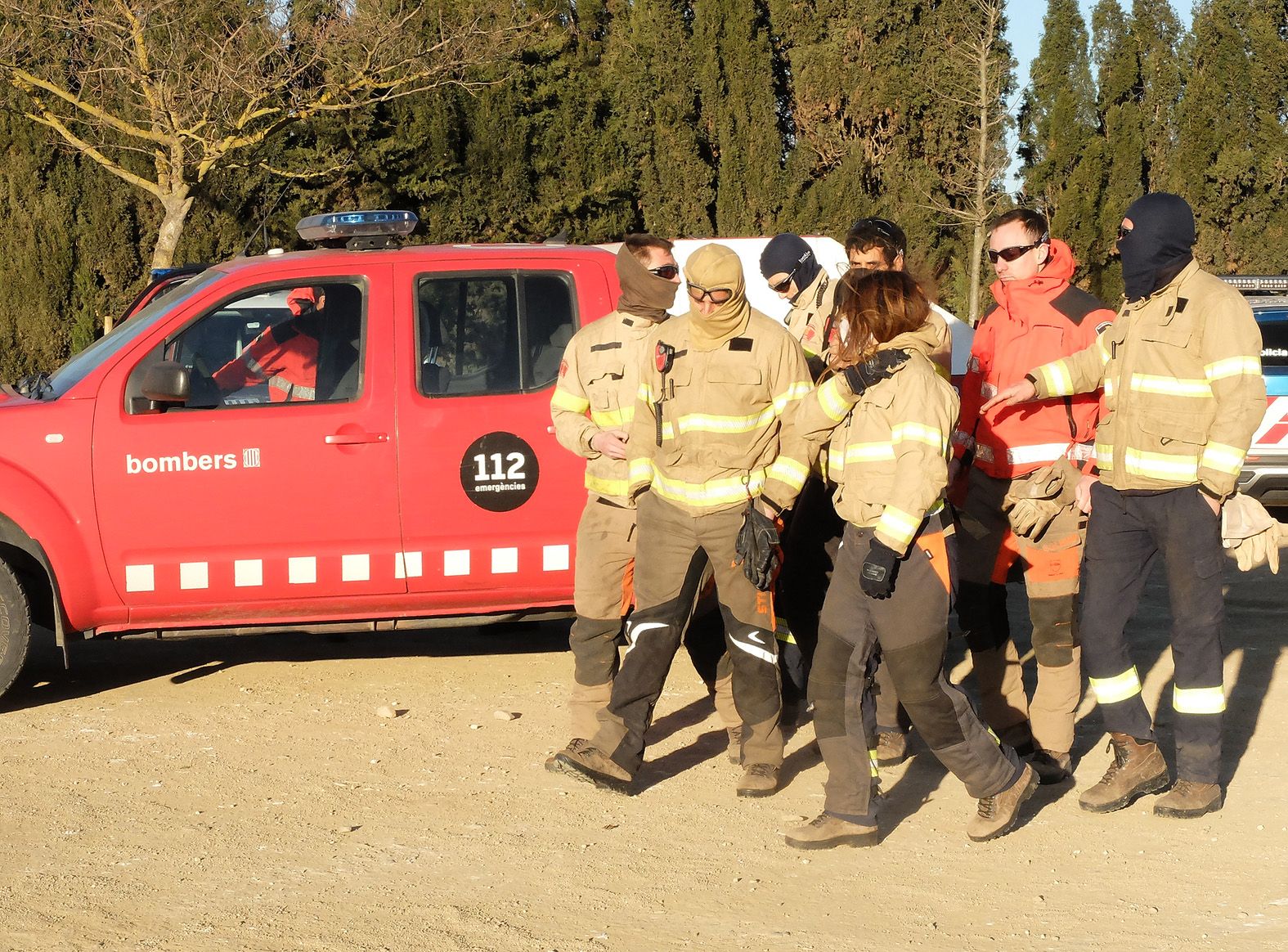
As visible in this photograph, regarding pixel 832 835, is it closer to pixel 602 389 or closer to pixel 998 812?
pixel 998 812

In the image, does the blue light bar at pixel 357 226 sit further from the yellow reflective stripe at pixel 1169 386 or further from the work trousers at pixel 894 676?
the yellow reflective stripe at pixel 1169 386

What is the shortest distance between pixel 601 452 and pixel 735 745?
1.22m

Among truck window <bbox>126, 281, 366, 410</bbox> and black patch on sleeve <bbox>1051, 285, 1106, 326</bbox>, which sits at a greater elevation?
black patch on sleeve <bbox>1051, 285, 1106, 326</bbox>

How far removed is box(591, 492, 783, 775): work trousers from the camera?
5203mm

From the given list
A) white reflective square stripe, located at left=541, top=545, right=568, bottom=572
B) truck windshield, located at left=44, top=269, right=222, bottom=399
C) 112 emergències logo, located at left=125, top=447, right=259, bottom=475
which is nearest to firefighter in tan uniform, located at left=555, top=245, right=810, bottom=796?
white reflective square stripe, located at left=541, top=545, right=568, bottom=572

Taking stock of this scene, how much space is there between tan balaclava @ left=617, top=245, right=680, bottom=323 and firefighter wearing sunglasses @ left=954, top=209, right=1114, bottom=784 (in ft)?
3.83

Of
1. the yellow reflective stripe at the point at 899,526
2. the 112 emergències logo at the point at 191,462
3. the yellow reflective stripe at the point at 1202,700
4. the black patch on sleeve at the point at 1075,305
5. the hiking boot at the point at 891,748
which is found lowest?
the hiking boot at the point at 891,748

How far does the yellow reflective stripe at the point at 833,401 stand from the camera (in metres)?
4.75

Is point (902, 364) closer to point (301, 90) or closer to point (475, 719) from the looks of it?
point (475, 719)

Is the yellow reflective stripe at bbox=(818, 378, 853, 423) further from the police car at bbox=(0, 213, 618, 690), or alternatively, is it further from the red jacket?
the police car at bbox=(0, 213, 618, 690)

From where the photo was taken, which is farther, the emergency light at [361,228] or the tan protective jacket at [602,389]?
the emergency light at [361,228]

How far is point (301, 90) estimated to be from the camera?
752 inches

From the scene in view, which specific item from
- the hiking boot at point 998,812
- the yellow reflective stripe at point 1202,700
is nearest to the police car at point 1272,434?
the yellow reflective stripe at point 1202,700

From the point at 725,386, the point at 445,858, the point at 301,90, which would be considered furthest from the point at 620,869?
the point at 301,90
